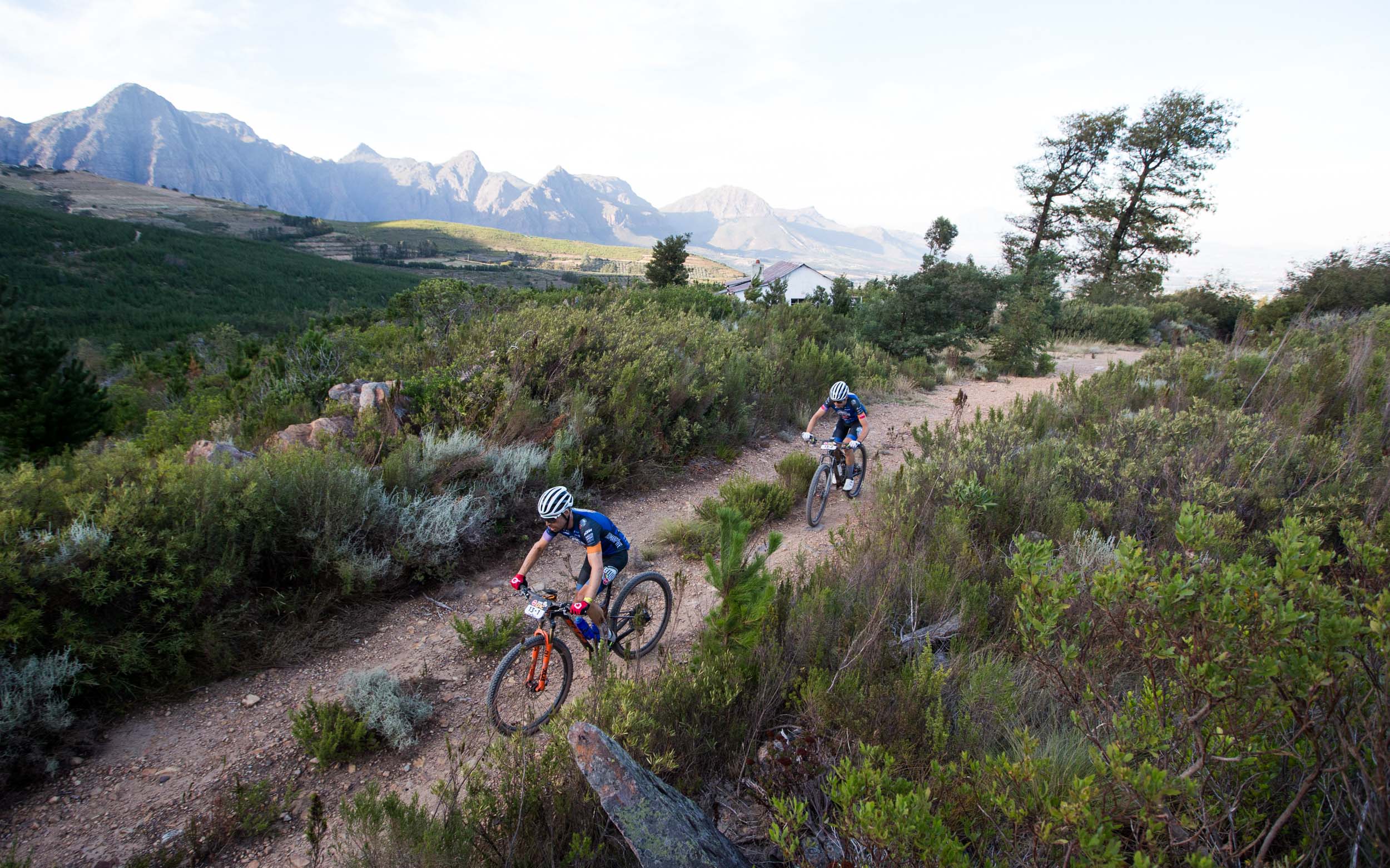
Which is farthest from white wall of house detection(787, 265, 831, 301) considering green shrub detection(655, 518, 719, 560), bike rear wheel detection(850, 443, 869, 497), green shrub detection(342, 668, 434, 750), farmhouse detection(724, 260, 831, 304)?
green shrub detection(342, 668, 434, 750)

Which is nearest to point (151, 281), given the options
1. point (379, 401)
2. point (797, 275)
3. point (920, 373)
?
point (797, 275)

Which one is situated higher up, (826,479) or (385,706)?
(826,479)

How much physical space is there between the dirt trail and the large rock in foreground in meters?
0.67

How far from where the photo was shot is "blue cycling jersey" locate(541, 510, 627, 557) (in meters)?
3.80

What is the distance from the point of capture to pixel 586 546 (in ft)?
12.3

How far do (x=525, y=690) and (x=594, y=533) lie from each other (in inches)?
42.3

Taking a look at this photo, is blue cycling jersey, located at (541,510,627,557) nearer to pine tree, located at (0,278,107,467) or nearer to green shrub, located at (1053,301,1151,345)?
pine tree, located at (0,278,107,467)

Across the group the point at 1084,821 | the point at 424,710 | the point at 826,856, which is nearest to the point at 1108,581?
the point at 1084,821

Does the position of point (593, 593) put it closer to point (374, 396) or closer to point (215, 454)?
point (215, 454)

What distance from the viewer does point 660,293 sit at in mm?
18094

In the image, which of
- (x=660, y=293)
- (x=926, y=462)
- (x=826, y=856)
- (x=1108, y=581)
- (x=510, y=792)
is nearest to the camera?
(x=1108, y=581)

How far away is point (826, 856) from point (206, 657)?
3995 millimetres

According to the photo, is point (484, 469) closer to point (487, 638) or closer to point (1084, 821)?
point (487, 638)

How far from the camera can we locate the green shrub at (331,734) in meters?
3.30
